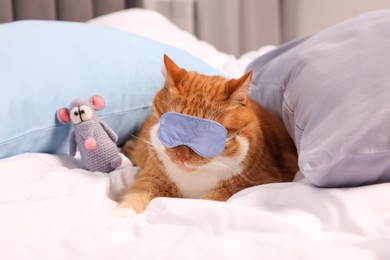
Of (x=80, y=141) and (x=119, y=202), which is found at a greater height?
(x=80, y=141)

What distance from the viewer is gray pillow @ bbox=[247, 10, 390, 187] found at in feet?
2.71

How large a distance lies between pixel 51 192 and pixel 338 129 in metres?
0.58

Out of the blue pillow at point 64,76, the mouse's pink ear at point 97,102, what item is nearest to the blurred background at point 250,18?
the blue pillow at point 64,76

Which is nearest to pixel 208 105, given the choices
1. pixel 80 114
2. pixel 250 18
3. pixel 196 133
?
pixel 196 133

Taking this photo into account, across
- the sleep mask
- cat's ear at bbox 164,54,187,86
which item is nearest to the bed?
the sleep mask

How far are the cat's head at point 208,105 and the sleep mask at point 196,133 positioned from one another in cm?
2

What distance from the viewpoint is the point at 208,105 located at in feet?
3.17

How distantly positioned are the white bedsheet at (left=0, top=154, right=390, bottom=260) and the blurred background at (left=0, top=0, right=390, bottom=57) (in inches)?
81.2

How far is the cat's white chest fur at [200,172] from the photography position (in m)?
1.01

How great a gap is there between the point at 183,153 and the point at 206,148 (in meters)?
0.05

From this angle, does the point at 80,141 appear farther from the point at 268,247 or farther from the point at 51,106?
the point at 268,247

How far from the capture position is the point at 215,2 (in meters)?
2.94

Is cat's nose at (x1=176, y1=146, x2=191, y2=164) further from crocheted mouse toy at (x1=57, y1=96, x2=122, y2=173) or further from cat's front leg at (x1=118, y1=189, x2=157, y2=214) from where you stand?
crocheted mouse toy at (x1=57, y1=96, x2=122, y2=173)

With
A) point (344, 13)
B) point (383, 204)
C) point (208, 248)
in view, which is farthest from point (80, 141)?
point (344, 13)
